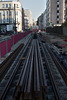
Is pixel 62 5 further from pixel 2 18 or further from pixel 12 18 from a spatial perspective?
pixel 2 18

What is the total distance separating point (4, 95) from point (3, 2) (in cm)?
9457

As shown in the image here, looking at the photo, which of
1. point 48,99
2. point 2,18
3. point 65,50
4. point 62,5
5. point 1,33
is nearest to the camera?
point 48,99

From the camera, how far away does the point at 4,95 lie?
677cm

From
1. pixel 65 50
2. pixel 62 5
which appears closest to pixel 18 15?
pixel 62 5

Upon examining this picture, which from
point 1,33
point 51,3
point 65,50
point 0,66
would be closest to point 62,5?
point 51,3

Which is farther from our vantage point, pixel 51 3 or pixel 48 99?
pixel 51 3

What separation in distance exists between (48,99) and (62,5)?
86491 mm

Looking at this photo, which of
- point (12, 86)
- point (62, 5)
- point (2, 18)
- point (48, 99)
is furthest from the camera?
point (2, 18)

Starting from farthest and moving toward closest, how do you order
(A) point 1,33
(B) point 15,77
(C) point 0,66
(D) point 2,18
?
(D) point 2,18
(A) point 1,33
(C) point 0,66
(B) point 15,77

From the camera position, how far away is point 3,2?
91.9 m

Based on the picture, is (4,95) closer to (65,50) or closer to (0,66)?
(0,66)

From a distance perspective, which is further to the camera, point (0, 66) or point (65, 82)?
point (0, 66)

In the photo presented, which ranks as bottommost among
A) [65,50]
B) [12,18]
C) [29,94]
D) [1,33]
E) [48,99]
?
[48,99]

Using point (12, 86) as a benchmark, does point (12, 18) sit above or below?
above
